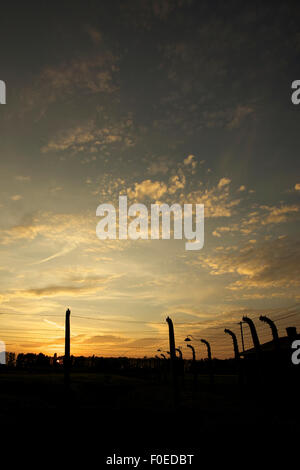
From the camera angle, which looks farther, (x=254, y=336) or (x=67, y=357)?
(x=67, y=357)

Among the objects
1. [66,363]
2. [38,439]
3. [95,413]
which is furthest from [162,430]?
[66,363]

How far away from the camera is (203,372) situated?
10975cm

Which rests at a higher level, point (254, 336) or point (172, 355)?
point (254, 336)

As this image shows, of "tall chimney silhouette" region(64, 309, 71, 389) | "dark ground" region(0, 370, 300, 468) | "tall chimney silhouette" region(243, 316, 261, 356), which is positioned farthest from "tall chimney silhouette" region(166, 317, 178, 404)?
"tall chimney silhouette" region(243, 316, 261, 356)

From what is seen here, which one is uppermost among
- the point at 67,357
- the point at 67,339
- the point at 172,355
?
the point at 67,339

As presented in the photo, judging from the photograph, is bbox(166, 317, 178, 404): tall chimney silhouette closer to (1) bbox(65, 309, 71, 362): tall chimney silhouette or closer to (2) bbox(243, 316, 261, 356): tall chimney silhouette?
(1) bbox(65, 309, 71, 362): tall chimney silhouette

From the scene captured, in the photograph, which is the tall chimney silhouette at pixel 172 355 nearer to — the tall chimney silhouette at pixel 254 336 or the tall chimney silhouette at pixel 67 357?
the tall chimney silhouette at pixel 67 357

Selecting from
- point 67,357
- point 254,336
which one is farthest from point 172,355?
point 254,336

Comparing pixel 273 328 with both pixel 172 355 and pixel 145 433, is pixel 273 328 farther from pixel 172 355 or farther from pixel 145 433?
pixel 172 355

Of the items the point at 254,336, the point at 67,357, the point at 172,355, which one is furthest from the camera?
the point at 67,357

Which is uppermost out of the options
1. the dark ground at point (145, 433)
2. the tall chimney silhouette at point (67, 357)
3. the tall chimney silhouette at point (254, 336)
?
the tall chimney silhouette at point (254, 336)

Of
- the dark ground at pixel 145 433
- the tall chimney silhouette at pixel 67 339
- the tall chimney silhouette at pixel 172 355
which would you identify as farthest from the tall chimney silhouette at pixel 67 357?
the tall chimney silhouette at pixel 172 355

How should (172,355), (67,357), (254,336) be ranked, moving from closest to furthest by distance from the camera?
(254,336)
(172,355)
(67,357)
